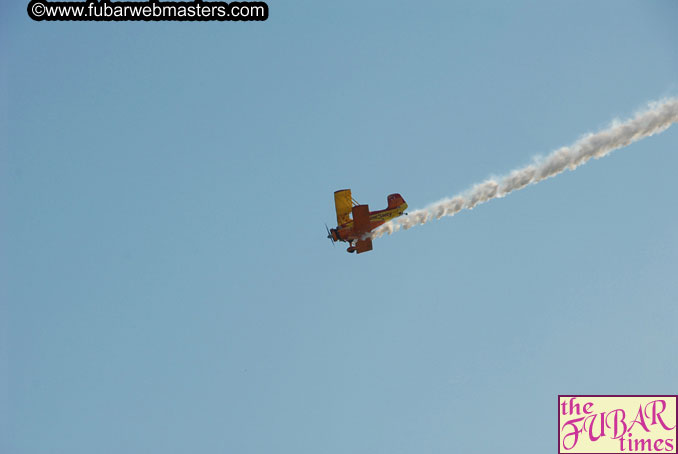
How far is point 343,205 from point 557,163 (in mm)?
10380

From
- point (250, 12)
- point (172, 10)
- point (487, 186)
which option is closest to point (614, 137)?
point (487, 186)

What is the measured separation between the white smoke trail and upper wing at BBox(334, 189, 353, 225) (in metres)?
1.51

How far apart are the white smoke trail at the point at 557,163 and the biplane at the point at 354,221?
0.44m

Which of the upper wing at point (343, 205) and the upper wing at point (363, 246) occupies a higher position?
the upper wing at point (343, 205)

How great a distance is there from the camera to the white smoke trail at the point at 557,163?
4197 cm

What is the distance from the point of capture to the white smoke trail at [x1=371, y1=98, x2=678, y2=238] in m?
42.0

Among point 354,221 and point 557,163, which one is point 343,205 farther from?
point 557,163

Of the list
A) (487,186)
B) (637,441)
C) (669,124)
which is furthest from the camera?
(487,186)

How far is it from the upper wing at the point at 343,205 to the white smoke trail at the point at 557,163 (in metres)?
A: 1.51

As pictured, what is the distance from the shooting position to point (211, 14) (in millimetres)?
42219

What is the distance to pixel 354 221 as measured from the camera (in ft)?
160

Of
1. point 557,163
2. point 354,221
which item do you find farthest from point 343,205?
point 557,163

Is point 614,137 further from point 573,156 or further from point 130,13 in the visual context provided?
point 130,13

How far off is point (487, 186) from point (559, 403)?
38.9 ft
